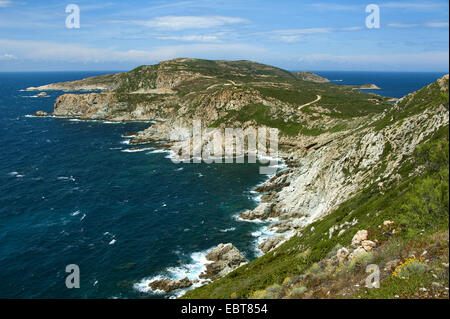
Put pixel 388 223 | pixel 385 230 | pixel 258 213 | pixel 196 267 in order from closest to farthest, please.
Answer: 1. pixel 385 230
2. pixel 388 223
3. pixel 196 267
4. pixel 258 213

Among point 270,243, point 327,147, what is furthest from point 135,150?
point 270,243

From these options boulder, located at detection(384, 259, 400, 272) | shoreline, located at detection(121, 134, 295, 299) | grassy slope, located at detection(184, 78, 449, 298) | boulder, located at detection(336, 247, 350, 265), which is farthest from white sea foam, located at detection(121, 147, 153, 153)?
boulder, located at detection(384, 259, 400, 272)

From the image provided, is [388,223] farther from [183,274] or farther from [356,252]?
[183,274]

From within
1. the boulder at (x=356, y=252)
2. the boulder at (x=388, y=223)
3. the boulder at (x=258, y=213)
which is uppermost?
the boulder at (x=388, y=223)

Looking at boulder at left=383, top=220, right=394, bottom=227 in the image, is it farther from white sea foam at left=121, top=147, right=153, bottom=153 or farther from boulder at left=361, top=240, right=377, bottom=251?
white sea foam at left=121, top=147, right=153, bottom=153

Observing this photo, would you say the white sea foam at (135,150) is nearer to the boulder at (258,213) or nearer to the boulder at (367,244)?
the boulder at (258,213)

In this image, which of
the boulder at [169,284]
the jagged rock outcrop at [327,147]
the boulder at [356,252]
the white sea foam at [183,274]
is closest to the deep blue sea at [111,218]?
the white sea foam at [183,274]

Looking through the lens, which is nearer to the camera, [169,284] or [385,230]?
[385,230]
